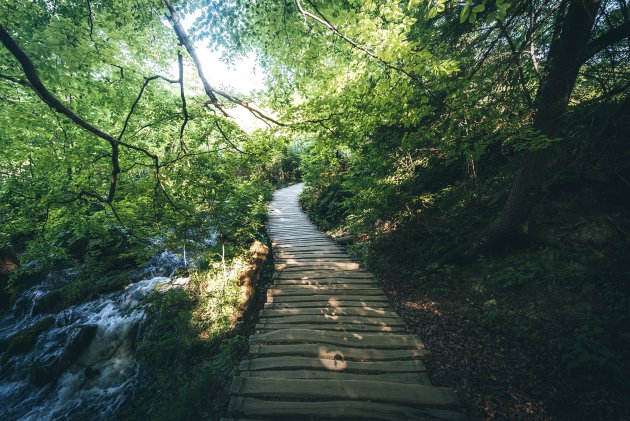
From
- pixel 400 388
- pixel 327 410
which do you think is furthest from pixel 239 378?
pixel 400 388

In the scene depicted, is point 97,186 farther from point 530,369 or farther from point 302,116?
point 530,369

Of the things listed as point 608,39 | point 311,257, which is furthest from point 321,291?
point 608,39

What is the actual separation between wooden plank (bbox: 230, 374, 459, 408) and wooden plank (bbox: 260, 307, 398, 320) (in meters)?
1.52

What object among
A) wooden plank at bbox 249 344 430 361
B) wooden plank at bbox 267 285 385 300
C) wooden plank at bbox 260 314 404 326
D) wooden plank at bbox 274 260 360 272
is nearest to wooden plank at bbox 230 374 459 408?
wooden plank at bbox 249 344 430 361

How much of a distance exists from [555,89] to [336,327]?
5.49m

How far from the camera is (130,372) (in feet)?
18.0

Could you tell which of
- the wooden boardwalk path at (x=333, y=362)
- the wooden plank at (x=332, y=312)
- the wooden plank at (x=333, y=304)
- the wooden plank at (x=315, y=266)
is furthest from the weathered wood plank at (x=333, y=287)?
the wooden plank at (x=315, y=266)

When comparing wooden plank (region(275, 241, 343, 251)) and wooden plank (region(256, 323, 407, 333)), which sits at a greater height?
wooden plank (region(275, 241, 343, 251))

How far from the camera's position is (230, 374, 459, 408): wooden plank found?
294 centimetres

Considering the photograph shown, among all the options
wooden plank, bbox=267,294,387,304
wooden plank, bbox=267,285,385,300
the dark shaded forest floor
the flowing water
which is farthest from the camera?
wooden plank, bbox=267,285,385,300

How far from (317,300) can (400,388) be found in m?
2.38

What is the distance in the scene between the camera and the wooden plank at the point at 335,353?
3.63 metres

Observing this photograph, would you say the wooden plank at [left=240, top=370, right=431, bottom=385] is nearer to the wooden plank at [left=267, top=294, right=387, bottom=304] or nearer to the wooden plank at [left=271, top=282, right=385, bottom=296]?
the wooden plank at [left=267, top=294, right=387, bottom=304]

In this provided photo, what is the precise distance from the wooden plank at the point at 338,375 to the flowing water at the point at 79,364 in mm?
3832
